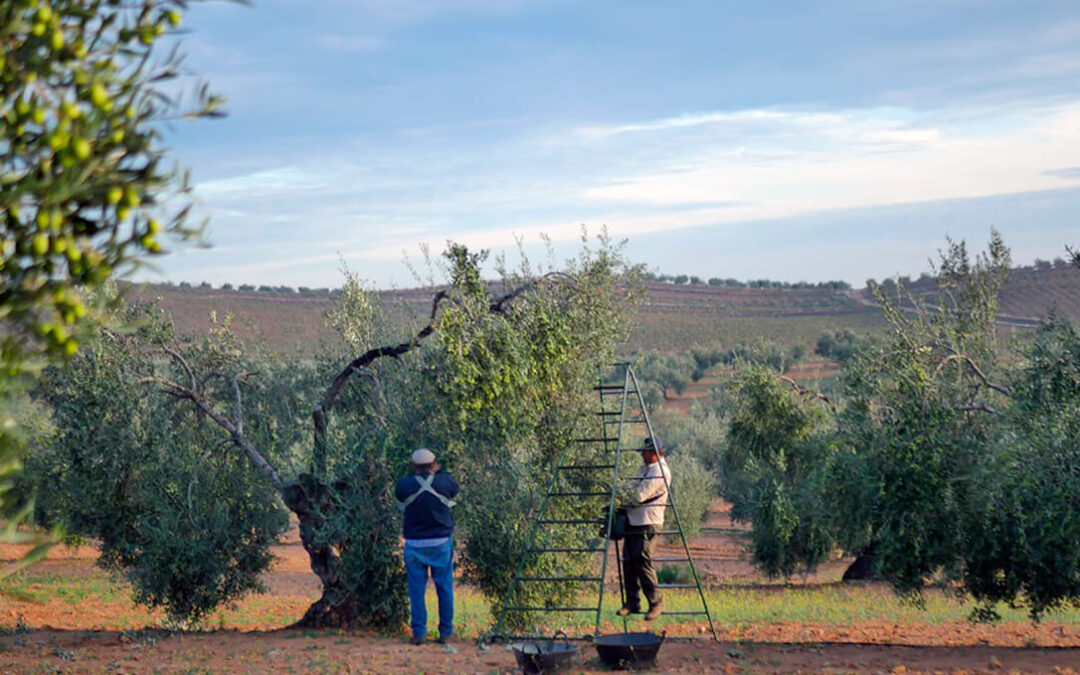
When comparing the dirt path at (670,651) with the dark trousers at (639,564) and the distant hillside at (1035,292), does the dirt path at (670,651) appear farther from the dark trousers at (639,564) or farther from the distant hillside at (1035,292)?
the distant hillside at (1035,292)

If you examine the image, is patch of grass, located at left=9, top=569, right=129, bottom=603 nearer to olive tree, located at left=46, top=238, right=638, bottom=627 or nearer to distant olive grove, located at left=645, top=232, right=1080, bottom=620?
olive tree, located at left=46, top=238, right=638, bottom=627

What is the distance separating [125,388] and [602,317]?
246 inches

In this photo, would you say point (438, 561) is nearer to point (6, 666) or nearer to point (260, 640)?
point (260, 640)

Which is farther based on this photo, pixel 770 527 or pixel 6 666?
pixel 770 527

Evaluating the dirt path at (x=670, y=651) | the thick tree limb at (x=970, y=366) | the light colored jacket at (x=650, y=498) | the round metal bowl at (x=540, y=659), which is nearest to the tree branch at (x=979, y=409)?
the thick tree limb at (x=970, y=366)

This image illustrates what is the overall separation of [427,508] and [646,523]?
9.53 ft

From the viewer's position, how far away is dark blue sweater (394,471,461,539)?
10867 millimetres

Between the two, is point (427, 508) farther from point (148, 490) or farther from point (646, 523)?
point (148, 490)

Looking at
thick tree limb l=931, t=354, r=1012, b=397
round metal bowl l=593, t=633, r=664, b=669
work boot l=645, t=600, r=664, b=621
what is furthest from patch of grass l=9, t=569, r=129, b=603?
thick tree limb l=931, t=354, r=1012, b=397

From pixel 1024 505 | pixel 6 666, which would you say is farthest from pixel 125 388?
pixel 1024 505

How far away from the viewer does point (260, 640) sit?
11.9m

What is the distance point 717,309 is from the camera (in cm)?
8962

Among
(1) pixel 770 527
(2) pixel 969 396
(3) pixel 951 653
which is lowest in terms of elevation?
(1) pixel 770 527

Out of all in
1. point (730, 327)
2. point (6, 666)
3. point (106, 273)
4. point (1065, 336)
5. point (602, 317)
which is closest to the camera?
point (106, 273)
